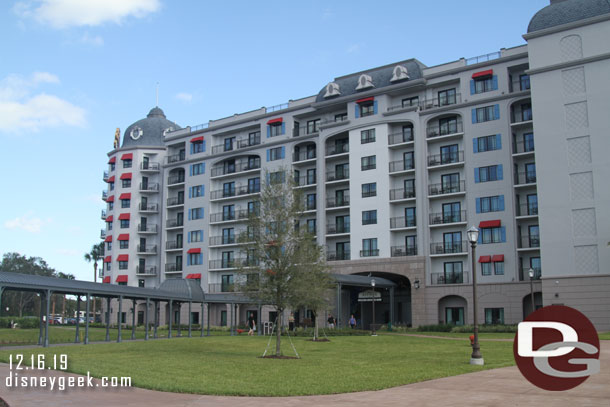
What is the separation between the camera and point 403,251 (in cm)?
5566

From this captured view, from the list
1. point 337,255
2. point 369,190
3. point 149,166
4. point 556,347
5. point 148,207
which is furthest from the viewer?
point 149,166

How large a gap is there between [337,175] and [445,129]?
12.1m

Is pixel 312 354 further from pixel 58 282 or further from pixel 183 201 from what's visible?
pixel 183 201

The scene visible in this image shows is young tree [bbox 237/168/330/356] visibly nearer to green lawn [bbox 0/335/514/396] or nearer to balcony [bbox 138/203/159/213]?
green lawn [bbox 0/335/514/396]

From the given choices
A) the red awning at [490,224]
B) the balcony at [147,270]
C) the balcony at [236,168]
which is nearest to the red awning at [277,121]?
the balcony at [236,168]

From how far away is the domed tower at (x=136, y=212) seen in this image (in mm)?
76625

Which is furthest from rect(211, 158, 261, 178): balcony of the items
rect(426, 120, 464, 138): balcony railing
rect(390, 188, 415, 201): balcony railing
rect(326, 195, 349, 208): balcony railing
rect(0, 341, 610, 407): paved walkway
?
rect(0, 341, 610, 407): paved walkway

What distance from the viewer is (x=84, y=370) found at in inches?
710

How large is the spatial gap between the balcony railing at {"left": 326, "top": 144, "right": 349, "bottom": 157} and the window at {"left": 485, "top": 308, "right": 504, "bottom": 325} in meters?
21.3

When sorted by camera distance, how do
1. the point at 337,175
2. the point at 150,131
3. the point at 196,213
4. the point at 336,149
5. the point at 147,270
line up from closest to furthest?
the point at 337,175 < the point at 336,149 < the point at 196,213 < the point at 147,270 < the point at 150,131

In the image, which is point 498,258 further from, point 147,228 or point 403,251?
point 147,228

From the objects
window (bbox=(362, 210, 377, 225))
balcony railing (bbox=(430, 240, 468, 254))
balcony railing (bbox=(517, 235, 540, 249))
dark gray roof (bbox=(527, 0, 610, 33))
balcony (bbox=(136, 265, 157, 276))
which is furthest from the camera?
balcony (bbox=(136, 265, 157, 276))

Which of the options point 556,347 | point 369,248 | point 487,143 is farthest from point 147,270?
point 556,347

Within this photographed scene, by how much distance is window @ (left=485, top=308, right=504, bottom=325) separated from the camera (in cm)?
5022
